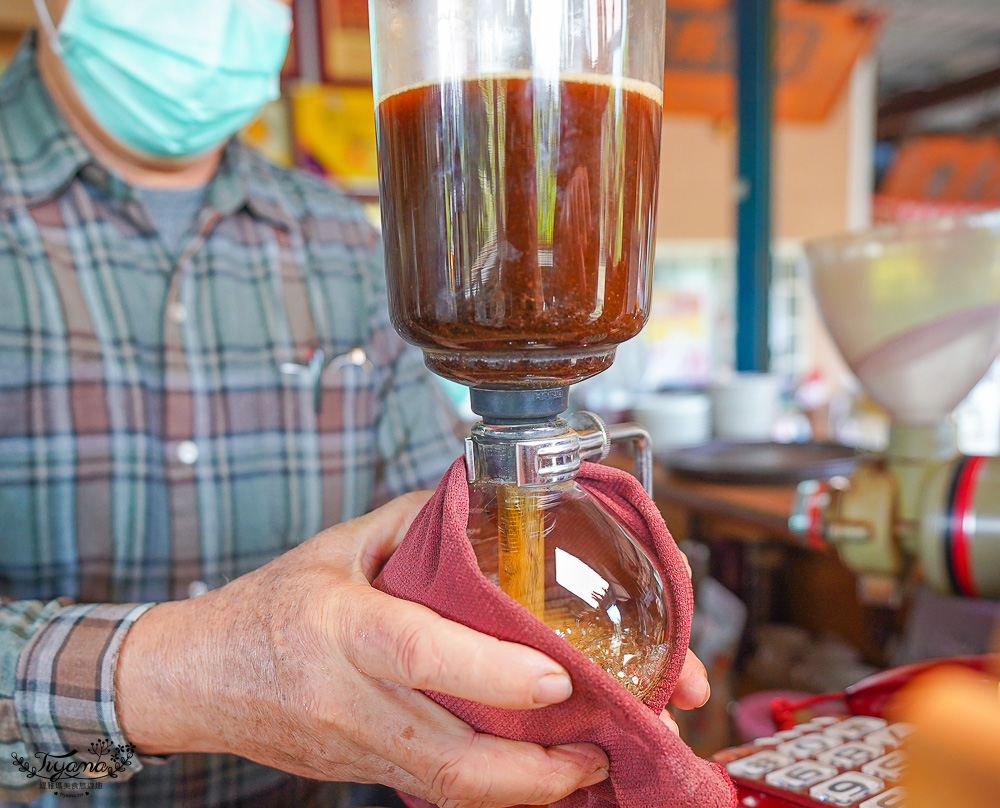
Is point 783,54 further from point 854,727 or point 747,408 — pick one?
point 854,727

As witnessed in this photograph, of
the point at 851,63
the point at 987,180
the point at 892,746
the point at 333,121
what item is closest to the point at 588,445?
the point at 892,746

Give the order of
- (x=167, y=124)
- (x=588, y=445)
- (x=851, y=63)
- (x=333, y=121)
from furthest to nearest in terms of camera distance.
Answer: (x=851, y=63)
(x=333, y=121)
(x=167, y=124)
(x=588, y=445)

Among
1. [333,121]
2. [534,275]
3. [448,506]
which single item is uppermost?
[333,121]

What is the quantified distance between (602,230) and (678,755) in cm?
32

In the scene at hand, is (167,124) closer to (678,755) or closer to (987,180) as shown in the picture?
(678,755)

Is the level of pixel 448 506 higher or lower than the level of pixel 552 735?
higher

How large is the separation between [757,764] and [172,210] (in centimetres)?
109

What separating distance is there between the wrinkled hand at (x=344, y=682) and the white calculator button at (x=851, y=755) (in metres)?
0.14

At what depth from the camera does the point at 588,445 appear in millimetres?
576

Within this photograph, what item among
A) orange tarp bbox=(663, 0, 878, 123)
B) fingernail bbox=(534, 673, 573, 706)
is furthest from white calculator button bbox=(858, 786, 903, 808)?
orange tarp bbox=(663, 0, 878, 123)

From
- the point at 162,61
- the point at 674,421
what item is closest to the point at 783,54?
the point at 674,421

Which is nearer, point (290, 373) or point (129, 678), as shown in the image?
point (129, 678)

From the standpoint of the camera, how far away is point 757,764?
24.2 inches

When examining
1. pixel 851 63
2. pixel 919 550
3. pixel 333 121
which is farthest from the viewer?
pixel 851 63
